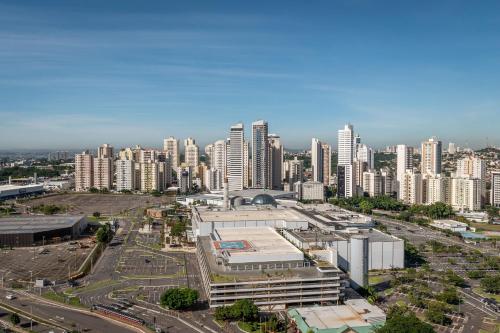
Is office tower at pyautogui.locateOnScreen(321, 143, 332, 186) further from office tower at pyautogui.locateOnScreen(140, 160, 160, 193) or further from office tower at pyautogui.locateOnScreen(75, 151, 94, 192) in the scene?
office tower at pyautogui.locateOnScreen(75, 151, 94, 192)

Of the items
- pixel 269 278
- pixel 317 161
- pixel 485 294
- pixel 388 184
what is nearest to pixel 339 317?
pixel 269 278

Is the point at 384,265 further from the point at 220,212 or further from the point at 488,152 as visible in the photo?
the point at 488,152

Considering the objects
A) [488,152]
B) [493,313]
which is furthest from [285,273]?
[488,152]

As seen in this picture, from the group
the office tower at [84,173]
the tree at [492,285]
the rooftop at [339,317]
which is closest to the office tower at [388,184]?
the tree at [492,285]

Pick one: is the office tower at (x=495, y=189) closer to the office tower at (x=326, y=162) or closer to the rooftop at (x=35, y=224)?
the office tower at (x=326, y=162)

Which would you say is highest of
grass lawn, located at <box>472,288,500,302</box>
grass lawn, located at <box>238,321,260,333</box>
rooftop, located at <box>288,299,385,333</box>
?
rooftop, located at <box>288,299,385,333</box>

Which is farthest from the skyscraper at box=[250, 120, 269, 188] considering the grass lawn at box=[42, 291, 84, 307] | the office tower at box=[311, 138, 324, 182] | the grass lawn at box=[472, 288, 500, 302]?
the grass lawn at box=[42, 291, 84, 307]
